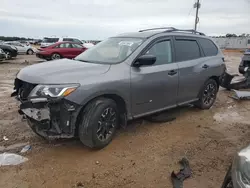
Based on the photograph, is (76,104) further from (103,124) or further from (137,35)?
(137,35)

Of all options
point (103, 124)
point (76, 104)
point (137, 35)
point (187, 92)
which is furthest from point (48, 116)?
point (187, 92)

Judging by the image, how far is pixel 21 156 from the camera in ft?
12.0

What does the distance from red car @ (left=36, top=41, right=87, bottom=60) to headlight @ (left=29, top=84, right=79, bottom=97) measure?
15.4 metres

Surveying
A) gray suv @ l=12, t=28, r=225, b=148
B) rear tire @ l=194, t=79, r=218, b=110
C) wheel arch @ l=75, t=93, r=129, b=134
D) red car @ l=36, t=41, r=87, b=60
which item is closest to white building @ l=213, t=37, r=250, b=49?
red car @ l=36, t=41, r=87, b=60

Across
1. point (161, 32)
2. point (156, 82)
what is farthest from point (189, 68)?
point (156, 82)

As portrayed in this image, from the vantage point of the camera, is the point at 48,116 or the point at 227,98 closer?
the point at 48,116

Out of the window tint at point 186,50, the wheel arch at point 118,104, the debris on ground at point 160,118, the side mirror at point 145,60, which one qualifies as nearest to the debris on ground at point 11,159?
the wheel arch at point 118,104

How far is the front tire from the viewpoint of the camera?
11.5 ft

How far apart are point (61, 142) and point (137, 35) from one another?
2.35 meters

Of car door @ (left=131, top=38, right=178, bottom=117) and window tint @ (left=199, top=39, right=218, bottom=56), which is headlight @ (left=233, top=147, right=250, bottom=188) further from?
window tint @ (left=199, top=39, right=218, bottom=56)

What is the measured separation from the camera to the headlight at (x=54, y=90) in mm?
3268

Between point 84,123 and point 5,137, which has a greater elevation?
point 84,123

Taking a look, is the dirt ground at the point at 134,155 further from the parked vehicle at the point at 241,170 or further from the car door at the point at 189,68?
the parked vehicle at the point at 241,170

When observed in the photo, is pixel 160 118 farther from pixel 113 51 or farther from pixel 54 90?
pixel 54 90
